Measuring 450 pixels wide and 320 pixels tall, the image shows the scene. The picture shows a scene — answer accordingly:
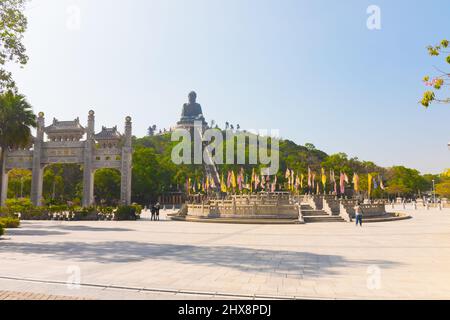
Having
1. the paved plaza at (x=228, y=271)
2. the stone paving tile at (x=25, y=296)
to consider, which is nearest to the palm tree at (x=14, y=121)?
the paved plaza at (x=228, y=271)

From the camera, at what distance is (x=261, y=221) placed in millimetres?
31688

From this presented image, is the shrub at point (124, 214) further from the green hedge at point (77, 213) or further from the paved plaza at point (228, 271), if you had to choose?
the paved plaza at point (228, 271)

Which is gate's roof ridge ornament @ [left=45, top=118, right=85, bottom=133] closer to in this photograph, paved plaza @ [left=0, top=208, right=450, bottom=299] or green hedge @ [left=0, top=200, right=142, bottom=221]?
green hedge @ [left=0, top=200, right=142, bottom=221]

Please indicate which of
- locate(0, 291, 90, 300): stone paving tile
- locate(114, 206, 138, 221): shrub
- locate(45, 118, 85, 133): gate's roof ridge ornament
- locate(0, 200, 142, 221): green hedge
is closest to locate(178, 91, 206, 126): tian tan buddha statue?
locate(45, 118, 85, 133): gate's roof ridge ornament

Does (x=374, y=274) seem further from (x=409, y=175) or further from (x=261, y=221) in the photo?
(x=409, y=175)

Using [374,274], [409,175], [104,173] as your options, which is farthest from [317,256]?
[409,175]

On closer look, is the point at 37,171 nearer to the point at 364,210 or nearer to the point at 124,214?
the point at 124,214

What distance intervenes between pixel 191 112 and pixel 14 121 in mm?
148696

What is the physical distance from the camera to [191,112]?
181m

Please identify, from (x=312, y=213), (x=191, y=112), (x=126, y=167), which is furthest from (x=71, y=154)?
(x=191, y=112)

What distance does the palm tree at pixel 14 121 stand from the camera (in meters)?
33.3
